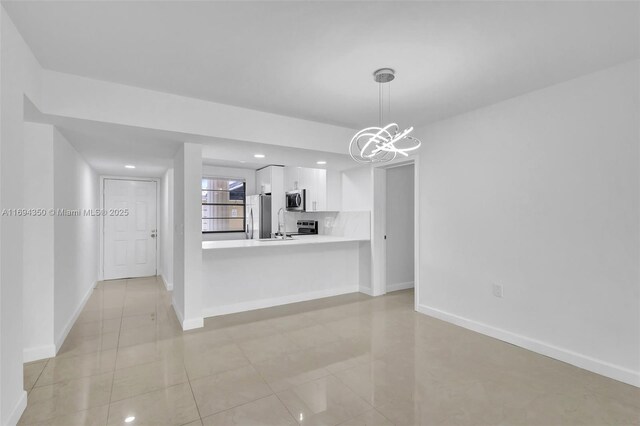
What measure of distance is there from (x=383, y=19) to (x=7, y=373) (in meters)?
3.08

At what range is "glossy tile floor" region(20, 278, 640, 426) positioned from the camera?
211cm

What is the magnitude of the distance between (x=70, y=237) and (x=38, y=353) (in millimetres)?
1287

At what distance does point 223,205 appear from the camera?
7246 mm

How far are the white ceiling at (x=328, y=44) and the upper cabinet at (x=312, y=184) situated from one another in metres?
2.60

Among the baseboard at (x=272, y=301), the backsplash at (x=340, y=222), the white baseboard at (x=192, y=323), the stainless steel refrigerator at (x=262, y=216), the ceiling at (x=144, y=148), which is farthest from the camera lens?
the stainless steel refrigerator at (x=262, y=216)

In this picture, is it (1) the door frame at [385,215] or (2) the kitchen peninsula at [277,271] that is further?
(1) the door frame at [385,215]

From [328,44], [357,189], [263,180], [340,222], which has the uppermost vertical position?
[328,44]

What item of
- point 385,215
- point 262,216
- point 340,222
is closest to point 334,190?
point 340,222

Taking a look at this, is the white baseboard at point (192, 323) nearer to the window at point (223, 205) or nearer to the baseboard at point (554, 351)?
the baseboard at point (554, 351)

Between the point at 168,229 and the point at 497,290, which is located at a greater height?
the point at 168,229

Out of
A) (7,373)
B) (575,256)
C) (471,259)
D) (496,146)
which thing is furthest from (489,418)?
(7,373)

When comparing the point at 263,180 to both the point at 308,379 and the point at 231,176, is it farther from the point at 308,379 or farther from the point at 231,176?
the point at 308,379

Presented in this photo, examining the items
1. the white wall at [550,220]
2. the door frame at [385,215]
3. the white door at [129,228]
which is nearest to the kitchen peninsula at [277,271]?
the door frame at [385,215]

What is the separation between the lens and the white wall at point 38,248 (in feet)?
9.46
